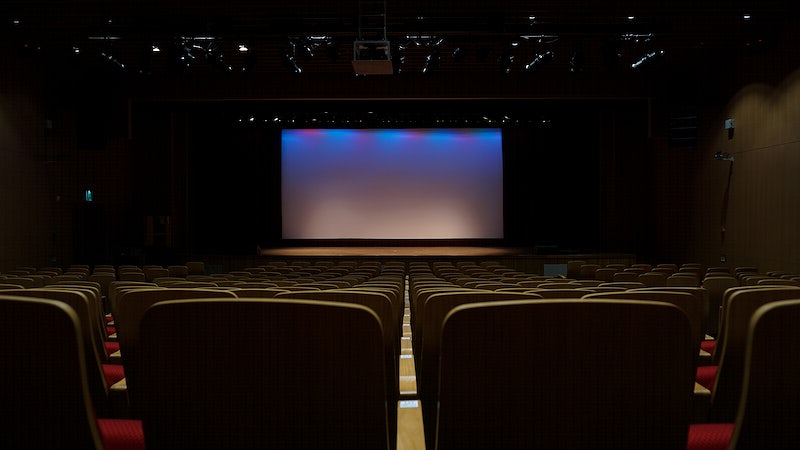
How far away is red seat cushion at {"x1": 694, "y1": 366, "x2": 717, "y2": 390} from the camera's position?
2.83 metres

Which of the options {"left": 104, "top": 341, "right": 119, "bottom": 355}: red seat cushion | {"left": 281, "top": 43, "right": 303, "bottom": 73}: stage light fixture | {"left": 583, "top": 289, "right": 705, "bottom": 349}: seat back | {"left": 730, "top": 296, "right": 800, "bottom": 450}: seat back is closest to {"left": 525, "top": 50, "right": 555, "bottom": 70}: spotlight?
{"left": 281, "top": 43, "right": 303, "bottom": 73}: stage light fixture

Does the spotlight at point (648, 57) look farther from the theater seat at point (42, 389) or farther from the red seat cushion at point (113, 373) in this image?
the theater seat at point (42, 389)

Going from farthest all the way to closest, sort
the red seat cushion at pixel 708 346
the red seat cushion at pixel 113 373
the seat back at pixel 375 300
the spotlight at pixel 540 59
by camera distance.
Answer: the spotlight at pixel 540 59 → the red seat cushion at pixel 708 346 → the red seat cushion at pixel 113 373 → the seat back at pixel 375 300

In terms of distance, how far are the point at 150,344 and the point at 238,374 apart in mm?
184

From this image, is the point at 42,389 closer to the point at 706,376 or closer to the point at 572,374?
the point at 572,374

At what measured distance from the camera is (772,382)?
3.97ft

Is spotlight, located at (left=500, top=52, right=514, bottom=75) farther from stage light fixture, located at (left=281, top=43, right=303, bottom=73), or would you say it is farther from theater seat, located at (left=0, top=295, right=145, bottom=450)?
theater seat, located at (left=0, top=295, right=145, bottom=450)

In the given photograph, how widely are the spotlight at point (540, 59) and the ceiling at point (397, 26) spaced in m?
0.09

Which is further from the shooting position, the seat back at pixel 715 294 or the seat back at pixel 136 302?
the seat back at pixel 715 294

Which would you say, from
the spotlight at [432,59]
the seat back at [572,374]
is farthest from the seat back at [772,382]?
the spotlight at [432,59]

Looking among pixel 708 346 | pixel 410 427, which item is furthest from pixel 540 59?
pixel 410 427

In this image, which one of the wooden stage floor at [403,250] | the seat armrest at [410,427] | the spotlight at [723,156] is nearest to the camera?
the seat armrest at [410,427]

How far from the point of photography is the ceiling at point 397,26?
35.7 feet

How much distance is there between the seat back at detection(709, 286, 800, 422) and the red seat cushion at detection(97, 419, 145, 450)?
5.69 feet
